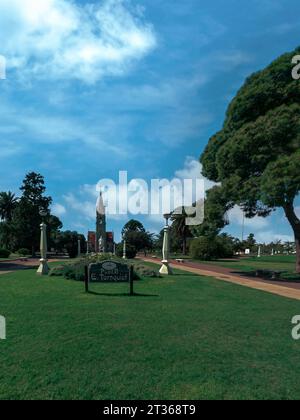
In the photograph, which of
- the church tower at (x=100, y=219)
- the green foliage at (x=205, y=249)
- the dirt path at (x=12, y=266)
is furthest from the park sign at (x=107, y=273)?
the church tower at (x=100, y=219)

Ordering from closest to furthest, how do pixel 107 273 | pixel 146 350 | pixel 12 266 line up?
pixel 146 350 → pixel 107 273 → pixel 12 266

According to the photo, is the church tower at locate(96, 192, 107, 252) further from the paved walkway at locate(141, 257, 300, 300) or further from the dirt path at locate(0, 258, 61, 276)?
the paved walkway at locate(141, 257, 300, 300)

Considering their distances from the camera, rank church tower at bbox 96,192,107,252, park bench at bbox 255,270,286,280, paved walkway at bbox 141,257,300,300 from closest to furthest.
Result: paved walkway at bbox 141,257,300,300 < park bench at bbox 255,270,286,280 < church tower at bbox 96,192,107,252

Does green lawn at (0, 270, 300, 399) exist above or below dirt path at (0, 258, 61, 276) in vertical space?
above

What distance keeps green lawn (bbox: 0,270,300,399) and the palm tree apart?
8213 cm

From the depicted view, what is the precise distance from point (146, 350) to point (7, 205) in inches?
3490

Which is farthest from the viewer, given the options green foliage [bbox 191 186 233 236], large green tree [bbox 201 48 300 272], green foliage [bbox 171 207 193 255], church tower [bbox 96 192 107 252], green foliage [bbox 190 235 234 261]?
green foliage [bbox 171 207 193 255]

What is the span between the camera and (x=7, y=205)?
88.8m

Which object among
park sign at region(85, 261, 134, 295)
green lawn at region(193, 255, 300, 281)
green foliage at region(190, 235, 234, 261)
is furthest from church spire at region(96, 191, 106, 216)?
park sign at region(85, 261, 134, 295)

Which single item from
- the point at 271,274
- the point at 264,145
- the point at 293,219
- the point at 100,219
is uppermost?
the point at 264,145

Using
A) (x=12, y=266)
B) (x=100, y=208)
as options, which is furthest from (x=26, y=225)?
(x=12, y=266)

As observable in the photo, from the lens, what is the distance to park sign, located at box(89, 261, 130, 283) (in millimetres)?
13805

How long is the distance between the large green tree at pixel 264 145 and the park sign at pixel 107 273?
352 inches

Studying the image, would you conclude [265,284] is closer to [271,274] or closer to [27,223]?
[271,274]
